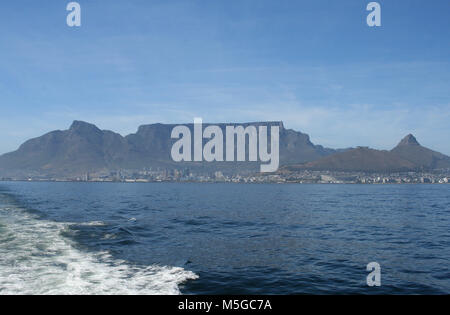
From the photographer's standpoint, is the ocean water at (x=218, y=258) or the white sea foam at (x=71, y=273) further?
the ocean water at (x=218, y=258)

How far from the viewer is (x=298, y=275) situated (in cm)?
2217

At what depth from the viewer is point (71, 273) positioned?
69.6 feet

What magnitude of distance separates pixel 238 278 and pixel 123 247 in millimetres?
13522

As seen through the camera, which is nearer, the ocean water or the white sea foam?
the white sea foam

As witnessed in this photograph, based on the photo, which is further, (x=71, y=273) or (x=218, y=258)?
(x=218, y=258)

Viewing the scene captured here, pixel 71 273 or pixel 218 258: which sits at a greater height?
pixel 71 273

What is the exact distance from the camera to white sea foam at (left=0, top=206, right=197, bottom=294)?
18234 millimetres

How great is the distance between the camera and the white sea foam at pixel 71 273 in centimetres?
1823

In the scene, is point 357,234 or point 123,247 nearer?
point 123,247

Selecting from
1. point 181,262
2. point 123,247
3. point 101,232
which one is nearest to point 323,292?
point 181,262
